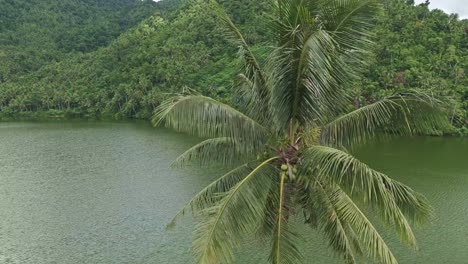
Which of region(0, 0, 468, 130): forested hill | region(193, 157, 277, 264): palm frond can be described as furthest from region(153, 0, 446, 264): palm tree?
region(0, 0, 468, 130): forested hill

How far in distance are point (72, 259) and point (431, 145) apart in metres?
31.1

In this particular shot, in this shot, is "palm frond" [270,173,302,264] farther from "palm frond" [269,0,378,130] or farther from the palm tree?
"palm frond" [269,0,378,130]

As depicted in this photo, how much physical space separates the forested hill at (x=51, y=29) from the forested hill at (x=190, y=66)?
7579mm

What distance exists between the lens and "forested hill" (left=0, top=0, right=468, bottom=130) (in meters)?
46.2

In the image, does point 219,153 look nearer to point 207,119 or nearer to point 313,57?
point 207,119

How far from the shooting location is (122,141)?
37.3m

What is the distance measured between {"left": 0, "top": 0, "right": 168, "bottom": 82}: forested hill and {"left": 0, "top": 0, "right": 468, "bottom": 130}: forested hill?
7.58 metres

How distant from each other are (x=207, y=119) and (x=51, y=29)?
127m

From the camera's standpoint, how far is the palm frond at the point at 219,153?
6.62 metres

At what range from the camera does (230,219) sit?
5297 mm

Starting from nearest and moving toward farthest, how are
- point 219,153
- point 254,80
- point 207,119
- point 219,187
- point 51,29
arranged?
point 207,119
point 254,80
point 219,187
point 219,153
point 51,29

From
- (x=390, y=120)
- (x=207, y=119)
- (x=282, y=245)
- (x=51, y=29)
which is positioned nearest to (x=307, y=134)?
(x=390, y=120)

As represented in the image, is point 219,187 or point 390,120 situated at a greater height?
point 390,120

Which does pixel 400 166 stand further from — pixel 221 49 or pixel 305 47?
pixel 221 49
